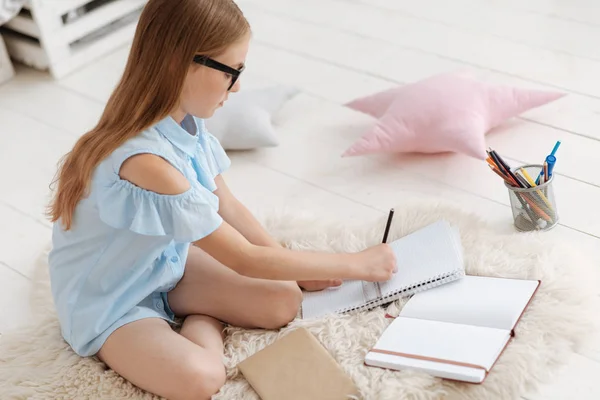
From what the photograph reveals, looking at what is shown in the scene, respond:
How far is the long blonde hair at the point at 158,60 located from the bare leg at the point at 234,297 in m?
0.28

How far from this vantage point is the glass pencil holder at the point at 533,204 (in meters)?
1.61

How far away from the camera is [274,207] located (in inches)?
69.9

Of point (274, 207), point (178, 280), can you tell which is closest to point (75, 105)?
point (274, 207)

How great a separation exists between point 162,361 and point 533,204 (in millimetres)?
766

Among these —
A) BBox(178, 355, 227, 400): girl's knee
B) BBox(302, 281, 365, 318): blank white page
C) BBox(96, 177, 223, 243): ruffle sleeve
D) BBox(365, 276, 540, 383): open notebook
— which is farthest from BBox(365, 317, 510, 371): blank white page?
BBox(96, 177, 223, 243): ruffle sleeve

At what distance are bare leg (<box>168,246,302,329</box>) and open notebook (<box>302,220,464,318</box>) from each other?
0.05 metres

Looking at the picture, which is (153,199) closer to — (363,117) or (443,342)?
(443,342)

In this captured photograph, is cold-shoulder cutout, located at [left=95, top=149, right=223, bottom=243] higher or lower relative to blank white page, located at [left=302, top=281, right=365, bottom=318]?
higher

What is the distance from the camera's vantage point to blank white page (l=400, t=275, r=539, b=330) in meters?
1.38

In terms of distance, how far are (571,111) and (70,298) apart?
4.07ft

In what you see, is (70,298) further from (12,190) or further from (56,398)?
(12,190)

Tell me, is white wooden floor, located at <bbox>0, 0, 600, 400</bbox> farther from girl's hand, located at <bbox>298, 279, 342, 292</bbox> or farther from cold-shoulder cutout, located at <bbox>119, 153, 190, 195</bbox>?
cold-shoulder cutout, located at <bbox>119, 153, 190, 195</bbox>

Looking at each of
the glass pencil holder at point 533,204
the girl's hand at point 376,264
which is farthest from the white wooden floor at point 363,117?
the girl's hand at point 376,264

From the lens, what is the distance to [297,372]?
53.6 inches
